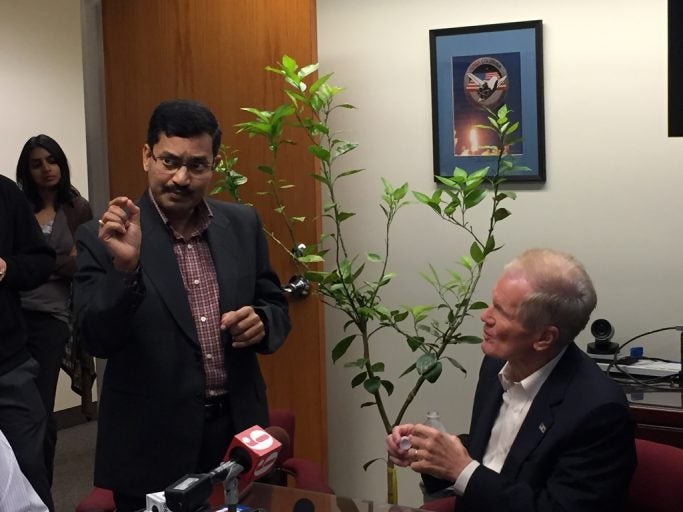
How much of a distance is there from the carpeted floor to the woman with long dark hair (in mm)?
399

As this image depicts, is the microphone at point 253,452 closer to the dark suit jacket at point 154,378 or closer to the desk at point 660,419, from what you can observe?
the dark suit jacket at point 154,378

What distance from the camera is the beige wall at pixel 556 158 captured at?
3129mm

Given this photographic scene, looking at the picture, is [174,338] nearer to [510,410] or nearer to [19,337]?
[510,410]

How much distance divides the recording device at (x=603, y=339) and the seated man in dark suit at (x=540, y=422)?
3.08ft

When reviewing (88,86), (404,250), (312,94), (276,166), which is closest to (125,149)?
(88,86)

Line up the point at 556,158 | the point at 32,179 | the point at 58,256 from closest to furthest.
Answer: the point at 556,158 → the point at 58,256 → the point at 32,179

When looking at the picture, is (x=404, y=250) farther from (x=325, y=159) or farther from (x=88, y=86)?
(x=88, y=86)

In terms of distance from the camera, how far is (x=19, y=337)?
118 inches

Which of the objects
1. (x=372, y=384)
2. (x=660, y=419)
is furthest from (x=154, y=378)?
(x=660, y=419)

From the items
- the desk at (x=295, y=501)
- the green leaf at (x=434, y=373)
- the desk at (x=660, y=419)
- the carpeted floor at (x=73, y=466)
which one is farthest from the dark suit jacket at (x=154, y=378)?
the carpeted floor at (x=73, y=466)

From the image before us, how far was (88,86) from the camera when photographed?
154 inches

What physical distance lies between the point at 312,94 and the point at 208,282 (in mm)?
1117

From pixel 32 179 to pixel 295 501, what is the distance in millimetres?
2666

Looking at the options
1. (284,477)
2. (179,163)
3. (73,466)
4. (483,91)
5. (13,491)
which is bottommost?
(73,466)
